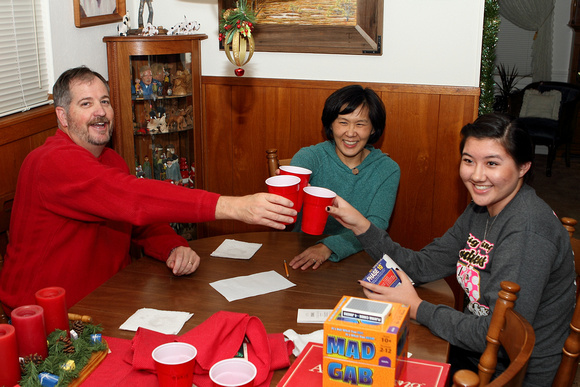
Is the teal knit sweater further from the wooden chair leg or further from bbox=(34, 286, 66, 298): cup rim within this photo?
the wooden chair leg

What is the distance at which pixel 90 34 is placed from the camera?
10.0 ft

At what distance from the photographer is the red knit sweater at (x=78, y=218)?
177 centimetres

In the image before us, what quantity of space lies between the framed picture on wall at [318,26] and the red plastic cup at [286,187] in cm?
175

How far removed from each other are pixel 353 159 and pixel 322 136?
32.7 inches

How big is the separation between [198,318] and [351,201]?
110 cm

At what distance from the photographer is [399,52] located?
321 centimetres

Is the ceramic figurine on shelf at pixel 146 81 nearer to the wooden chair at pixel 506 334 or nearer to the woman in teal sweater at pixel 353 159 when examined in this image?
the woman in teal sweater at pixel 353 159

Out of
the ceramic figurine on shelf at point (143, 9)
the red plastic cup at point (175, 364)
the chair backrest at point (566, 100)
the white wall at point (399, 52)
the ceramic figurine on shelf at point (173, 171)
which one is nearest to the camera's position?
the red plastic cup at point (175, 364)

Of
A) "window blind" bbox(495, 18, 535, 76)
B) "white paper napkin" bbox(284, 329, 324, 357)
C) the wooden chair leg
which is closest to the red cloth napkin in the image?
"white paper napkin" bbox(284, 329, 324, 357)

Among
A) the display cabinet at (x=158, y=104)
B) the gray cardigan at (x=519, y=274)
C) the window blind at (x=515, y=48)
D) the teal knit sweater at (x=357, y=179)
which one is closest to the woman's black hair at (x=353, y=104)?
the teal knit sweater at (x=357, y=179)

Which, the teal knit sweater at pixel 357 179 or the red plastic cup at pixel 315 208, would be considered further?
the teal knit sweater at pixel 357 179

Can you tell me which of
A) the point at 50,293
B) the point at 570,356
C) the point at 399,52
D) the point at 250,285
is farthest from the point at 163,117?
the point at 570,356

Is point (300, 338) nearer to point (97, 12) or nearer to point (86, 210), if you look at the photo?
point (86, 210)

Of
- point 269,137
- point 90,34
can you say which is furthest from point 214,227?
point 90,34
